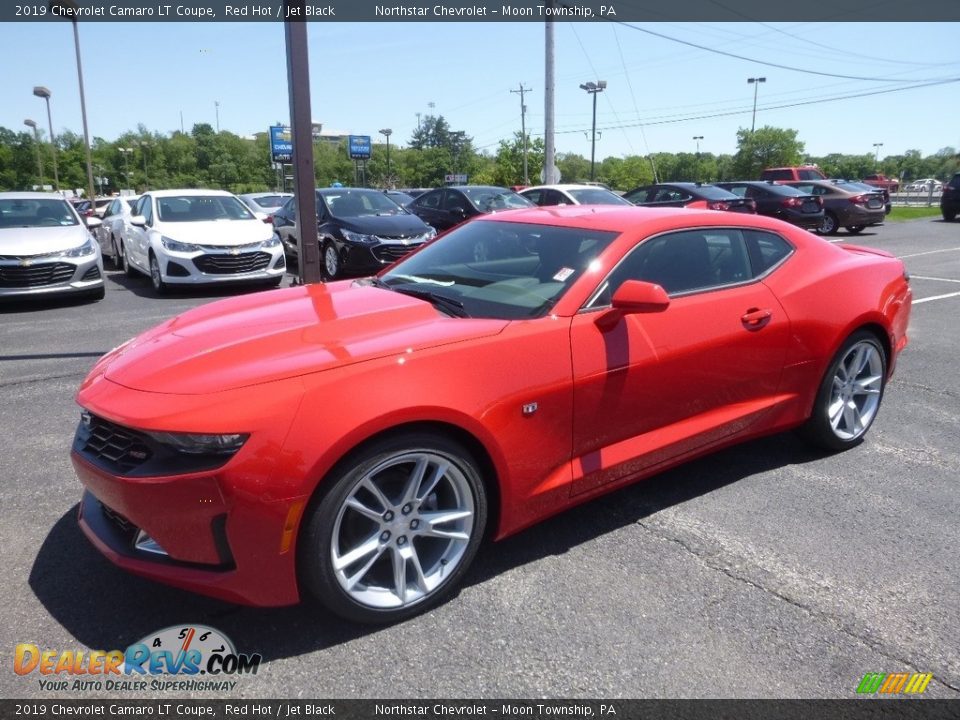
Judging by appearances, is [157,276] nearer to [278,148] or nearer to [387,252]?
[387,252]

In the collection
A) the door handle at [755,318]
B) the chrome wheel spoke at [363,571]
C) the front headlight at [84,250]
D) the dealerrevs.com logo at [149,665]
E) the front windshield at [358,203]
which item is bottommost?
the dealerrevs.com logo at [149,665]

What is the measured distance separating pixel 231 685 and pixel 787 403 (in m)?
3.05

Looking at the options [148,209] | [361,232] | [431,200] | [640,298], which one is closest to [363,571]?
[640,298]

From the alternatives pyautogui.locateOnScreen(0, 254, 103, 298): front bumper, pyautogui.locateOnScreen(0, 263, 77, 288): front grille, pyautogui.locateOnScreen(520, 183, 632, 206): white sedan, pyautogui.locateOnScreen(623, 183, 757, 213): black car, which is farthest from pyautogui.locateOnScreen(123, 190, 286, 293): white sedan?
pyautogui.locateOnScreen(623, 183, 757, 213): black car

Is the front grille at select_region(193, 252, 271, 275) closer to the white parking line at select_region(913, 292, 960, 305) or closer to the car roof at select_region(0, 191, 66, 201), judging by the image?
the car roof at select_region(0, 191, 66, 201)

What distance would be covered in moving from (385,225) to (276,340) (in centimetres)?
926

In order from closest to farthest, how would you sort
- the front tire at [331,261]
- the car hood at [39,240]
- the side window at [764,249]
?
the side window at [764,249]
the car hood at [39,240]
the front tire at [331,261]

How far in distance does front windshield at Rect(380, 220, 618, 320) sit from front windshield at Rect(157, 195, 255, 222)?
8.21 metres

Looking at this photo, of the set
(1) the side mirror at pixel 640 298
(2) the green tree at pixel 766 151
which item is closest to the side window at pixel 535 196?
(1) the side mirror at pixel 640 298

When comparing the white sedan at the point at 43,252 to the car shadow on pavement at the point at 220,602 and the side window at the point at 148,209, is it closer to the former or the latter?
the side window at the point at 148,209

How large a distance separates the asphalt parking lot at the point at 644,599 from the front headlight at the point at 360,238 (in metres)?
7.50

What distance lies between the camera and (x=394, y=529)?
266cm

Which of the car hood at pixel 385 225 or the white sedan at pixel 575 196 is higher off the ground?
the white sedan at pixel 575 196

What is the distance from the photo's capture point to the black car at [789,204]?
19.8m
